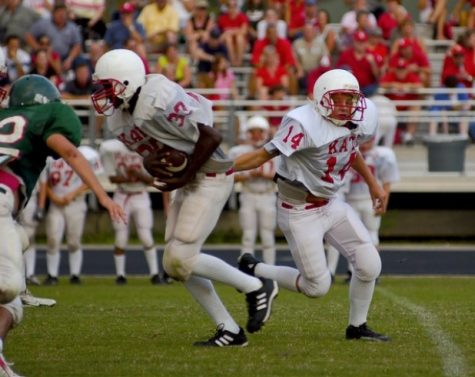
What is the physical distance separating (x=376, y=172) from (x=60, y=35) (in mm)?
7033

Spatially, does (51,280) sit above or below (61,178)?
below

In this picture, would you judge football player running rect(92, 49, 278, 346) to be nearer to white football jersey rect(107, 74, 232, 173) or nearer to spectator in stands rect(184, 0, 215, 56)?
white football jersey rect(107, 74, 232, 173)

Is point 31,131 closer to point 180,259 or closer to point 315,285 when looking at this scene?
point 180,259

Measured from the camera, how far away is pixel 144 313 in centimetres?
945

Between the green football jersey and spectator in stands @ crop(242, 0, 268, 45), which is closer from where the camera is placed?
the green football jersey

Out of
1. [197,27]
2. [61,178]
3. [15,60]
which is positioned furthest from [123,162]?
[197,27]

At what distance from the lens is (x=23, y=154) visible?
6258mm

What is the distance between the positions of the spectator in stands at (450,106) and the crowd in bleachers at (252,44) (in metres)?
0.03

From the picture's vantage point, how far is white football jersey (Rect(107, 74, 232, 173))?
6.95 metres

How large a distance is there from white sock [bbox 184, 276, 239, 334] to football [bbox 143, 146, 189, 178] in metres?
0.64

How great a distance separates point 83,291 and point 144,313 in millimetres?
2363

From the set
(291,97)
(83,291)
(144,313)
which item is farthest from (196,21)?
(144,313)

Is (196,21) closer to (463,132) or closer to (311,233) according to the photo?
(463,132)

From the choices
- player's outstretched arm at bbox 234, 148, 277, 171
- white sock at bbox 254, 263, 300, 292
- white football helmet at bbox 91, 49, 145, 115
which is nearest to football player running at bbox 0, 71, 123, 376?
white football helmet at bbox 91, 49, 145, 115
